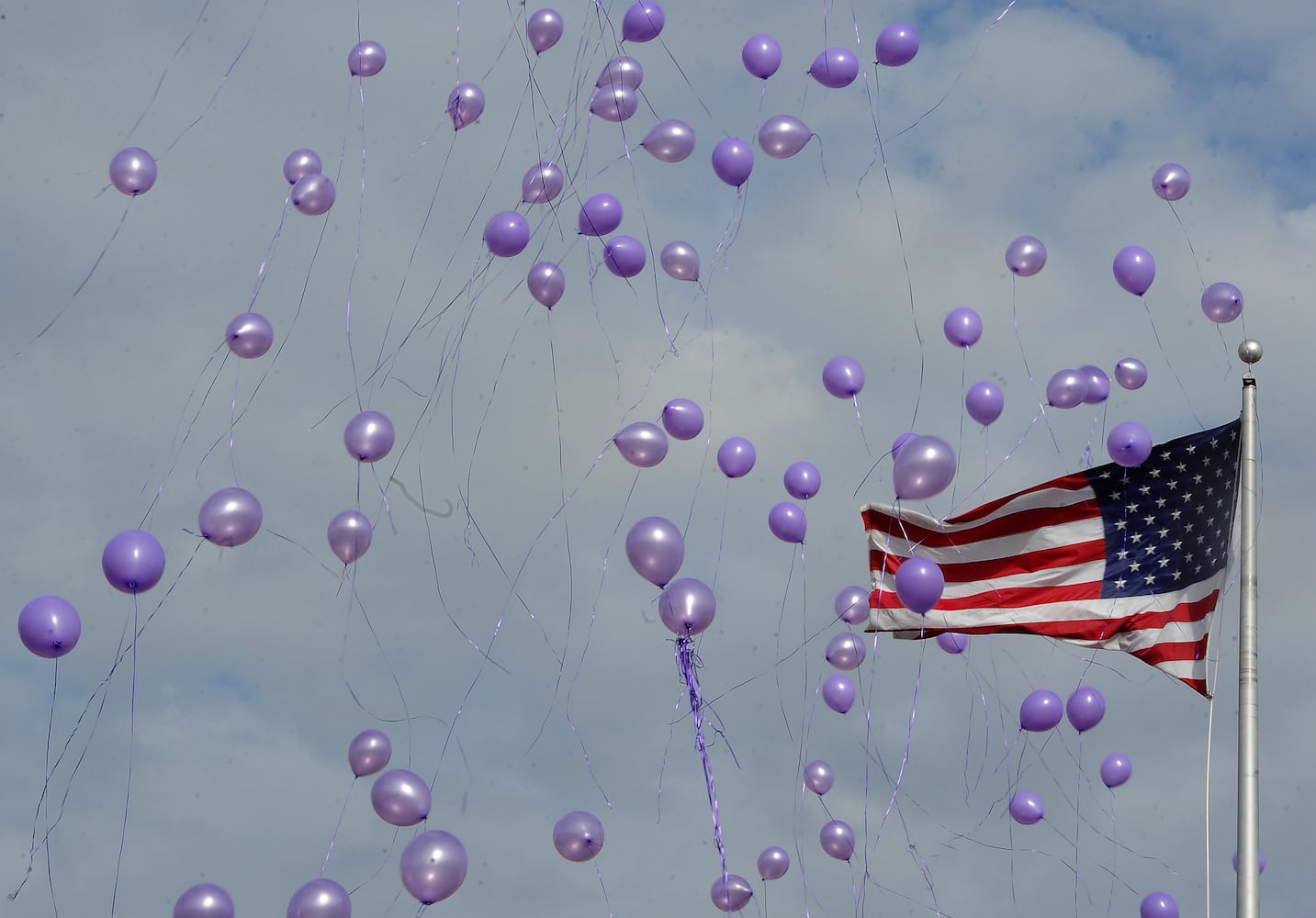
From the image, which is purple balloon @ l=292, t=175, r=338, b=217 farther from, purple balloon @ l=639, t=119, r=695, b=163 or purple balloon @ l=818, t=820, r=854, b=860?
purple balloon @ l=818, t=820, r=854, b=860

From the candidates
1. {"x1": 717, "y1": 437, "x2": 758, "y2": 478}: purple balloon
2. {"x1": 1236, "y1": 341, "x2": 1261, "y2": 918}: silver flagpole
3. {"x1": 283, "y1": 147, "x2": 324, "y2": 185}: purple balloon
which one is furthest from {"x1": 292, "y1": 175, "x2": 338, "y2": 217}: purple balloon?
{"x1": 1236, "y1": 341, "x2": 1261, "y2": 918}: silver flagpole

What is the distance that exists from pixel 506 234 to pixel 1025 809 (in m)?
6.96

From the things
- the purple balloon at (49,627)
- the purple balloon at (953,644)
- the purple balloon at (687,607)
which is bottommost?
the purple balloon at (49,627)

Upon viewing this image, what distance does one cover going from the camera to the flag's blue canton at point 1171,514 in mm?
13711

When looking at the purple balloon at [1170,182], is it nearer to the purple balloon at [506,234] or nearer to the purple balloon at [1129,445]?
the purple balloon at [1129,445]

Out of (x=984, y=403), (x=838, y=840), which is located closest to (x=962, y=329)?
(x=984, y=403)

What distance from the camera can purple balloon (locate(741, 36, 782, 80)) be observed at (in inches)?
552

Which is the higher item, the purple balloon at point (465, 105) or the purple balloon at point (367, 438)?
the purple balloon at point (465, 105)

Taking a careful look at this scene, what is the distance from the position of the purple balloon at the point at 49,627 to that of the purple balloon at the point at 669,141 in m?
5.61

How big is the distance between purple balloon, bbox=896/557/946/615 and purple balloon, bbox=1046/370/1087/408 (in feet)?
8.13

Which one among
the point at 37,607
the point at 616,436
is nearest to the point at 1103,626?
the point at 616,436

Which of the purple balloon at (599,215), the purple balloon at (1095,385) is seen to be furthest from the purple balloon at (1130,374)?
the purple balloon at (599,215)

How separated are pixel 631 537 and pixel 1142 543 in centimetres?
417

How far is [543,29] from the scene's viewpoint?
45.3ft
